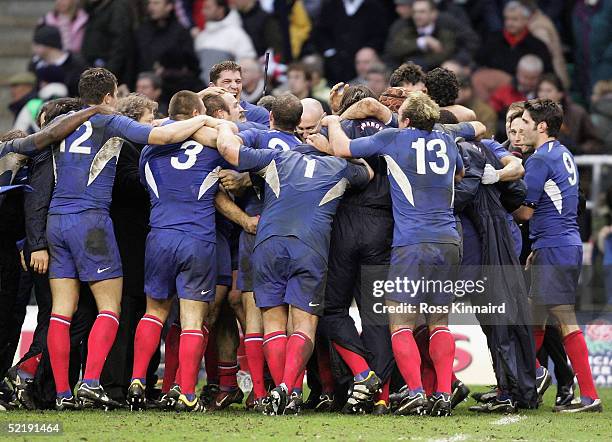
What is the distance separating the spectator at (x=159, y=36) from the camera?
16.6 metres

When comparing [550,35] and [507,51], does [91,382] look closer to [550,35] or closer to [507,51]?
[507,51]

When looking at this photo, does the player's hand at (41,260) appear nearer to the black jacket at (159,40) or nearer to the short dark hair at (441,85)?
the short dark hair at (441,85)

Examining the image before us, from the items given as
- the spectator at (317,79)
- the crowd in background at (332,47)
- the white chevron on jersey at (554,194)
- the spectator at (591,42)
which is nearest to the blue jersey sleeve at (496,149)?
the white chevron on jersey at (554,194)

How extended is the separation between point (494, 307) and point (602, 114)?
5.62 metres

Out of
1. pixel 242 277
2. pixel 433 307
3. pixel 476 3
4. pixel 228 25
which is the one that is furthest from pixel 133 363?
pixel 476 3

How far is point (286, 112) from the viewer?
34.3 ft

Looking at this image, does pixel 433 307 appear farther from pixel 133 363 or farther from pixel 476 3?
pixel 476 3

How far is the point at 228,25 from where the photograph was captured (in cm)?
1680

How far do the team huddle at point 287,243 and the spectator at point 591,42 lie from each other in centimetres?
584

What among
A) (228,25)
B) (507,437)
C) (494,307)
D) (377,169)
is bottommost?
(507,437)

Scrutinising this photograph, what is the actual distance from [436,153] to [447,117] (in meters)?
0.96

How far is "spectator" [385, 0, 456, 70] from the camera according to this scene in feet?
52.8

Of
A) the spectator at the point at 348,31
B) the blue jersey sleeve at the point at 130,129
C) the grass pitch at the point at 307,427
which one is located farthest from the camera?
the spectator at the point at 348,31

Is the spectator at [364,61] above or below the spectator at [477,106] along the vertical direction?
above
